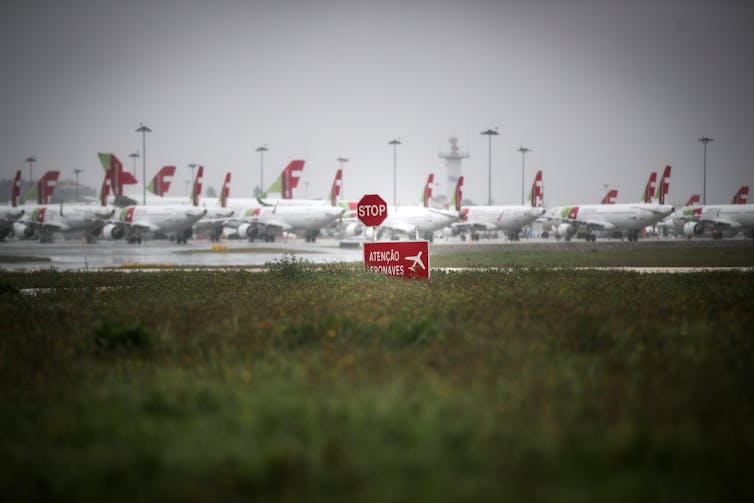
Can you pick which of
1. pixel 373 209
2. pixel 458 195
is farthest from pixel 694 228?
pixel 373 209

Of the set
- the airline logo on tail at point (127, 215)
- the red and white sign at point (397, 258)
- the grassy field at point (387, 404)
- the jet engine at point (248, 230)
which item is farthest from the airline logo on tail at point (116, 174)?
the grassy field at point (387, 404)

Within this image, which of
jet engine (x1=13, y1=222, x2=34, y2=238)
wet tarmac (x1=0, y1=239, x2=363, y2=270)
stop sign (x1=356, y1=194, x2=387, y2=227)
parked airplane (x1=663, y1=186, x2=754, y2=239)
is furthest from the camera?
parked airplane (x1=663, y1=186, x2=754, y2=239)

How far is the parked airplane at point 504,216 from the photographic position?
254 ft

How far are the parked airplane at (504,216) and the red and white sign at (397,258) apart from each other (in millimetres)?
59580

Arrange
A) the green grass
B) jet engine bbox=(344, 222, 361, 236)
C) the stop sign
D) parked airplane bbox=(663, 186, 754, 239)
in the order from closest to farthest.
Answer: the stop sign, the green grass, parked airplane bbox=(663, 186, 754, 239), jet engine bbox=(344, 222, 361, 236)

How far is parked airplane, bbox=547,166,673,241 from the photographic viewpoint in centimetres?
7100

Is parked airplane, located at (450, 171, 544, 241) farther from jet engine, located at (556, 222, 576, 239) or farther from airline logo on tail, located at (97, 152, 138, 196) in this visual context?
airline logo on tail, located at (97, 152, 138, 196)

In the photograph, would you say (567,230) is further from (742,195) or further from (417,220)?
(742,195)

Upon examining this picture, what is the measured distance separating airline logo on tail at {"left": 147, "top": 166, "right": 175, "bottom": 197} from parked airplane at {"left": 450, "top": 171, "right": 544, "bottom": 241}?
4672 cm

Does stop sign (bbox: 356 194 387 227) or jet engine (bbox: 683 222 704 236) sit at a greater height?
stop sign (bbox: 356 194 387 227)

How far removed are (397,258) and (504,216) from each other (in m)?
60.3

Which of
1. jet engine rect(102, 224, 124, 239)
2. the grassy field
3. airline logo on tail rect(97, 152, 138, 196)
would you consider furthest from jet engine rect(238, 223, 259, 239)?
the grassy field

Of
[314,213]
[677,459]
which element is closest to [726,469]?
[677,459]

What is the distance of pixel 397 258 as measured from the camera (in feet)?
63.6
